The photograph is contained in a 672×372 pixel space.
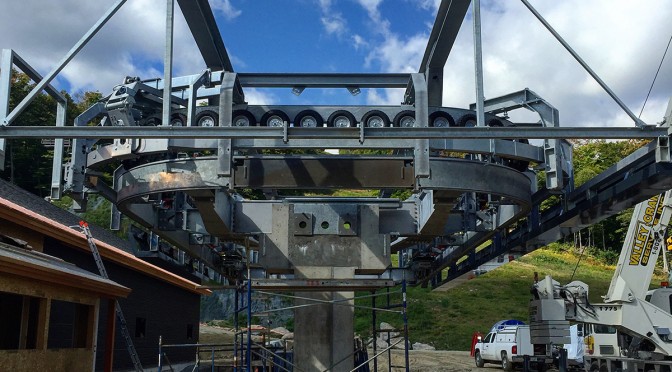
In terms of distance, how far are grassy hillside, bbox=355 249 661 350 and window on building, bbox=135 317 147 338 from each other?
16.6m

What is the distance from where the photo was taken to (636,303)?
19.3 metres

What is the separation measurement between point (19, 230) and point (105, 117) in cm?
309

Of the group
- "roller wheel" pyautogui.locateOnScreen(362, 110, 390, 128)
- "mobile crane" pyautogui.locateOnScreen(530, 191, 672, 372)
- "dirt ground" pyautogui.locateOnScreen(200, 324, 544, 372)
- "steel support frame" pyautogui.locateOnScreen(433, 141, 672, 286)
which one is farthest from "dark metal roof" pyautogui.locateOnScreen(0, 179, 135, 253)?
"mobile crane" pyautogui.locateOnScreen(530, 191, 672, 372)

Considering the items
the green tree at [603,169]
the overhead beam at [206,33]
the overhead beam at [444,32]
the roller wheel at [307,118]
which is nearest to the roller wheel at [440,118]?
the overhead beam at [444,32]

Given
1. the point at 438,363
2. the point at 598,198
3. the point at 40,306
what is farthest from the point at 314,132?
the point at 438,363

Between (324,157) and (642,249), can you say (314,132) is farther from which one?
(642,249)

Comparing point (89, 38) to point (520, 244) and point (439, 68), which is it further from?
point (520, 244)

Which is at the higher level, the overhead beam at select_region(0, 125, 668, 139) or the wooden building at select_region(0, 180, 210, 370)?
the overhead beam at select_region(0, 125, 668, 139)

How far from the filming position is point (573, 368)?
26062mm

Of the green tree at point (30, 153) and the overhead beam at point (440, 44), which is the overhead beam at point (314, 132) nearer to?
the overhead beam at point (440, 44)

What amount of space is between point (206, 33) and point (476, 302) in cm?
3903

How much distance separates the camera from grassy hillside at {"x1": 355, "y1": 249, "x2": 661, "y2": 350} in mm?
42125

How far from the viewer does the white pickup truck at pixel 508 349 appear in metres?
24.5

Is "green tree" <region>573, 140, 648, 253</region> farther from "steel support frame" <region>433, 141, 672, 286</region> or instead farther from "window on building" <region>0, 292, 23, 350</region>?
"window on building" <region>0, 292, 23, 350</region>
